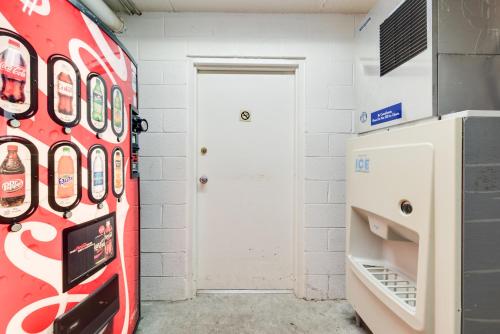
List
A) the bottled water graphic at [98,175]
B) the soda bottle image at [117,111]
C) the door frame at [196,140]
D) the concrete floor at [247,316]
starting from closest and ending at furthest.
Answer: the bottled water graphic at [98,175]
the soda bottle image at [117,111]
the concrete floor at [247,316]
the door frame at [196,140]

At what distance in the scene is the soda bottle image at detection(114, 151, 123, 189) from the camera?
1.19 meters

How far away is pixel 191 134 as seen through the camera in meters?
1.79

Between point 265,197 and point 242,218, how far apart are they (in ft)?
0.83

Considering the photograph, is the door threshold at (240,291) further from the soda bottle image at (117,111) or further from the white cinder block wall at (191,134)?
the soda bottle image at (117,111)

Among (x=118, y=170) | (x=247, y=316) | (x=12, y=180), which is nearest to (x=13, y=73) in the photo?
(x=12, y=180)

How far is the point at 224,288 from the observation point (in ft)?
6.18

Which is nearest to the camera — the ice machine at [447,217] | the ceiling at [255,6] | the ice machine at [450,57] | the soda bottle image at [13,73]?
the soda bottle image at [13,73]

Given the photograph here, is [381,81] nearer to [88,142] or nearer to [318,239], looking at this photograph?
[318,239]

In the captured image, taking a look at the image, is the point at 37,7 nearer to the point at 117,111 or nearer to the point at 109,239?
the point at 117,111

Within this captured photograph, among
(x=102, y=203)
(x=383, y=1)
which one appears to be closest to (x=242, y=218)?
(x=102, y=203)

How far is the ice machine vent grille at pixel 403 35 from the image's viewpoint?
972mm

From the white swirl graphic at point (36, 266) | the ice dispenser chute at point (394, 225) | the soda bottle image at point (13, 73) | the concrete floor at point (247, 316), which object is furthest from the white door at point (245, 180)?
the soda bottle image at point (13, 73)

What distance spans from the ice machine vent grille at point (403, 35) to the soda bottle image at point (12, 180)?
153cm

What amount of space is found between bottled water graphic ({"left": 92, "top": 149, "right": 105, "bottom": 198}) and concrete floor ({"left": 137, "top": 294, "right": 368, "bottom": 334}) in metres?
1.04
